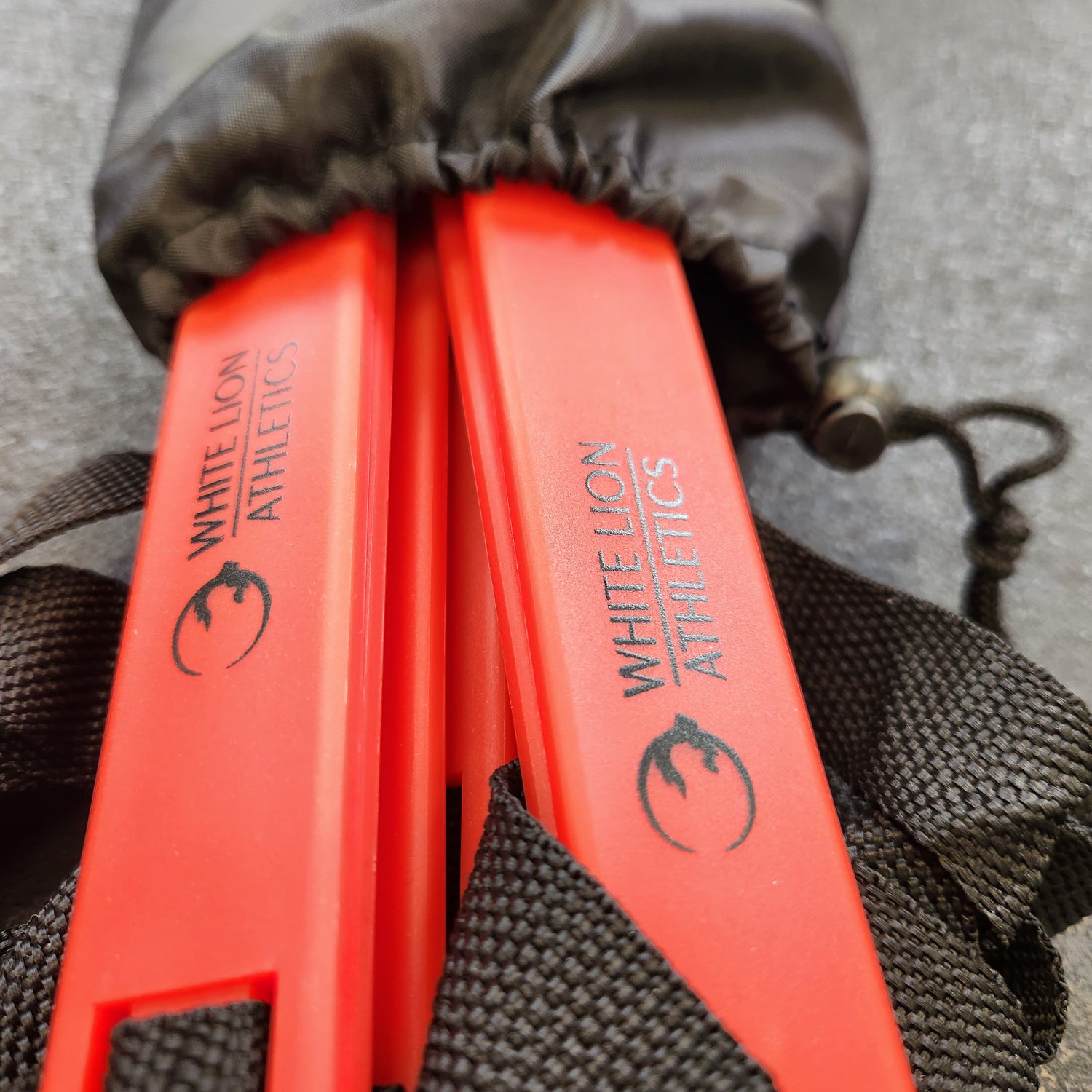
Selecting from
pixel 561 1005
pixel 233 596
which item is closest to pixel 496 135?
pixel 233 596

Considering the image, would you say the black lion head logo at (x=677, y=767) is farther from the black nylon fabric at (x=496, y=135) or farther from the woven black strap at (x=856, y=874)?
the black nylon fabric at (x=496, y=135)

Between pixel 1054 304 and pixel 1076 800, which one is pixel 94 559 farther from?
pixel 1054 304

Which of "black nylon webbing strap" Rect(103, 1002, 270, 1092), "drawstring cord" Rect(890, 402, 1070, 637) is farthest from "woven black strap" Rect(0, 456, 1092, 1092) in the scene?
"drawstring cord" Rect(890, 402, 1070, 637)

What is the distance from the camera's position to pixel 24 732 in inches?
14.0

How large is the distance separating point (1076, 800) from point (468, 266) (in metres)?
0.32

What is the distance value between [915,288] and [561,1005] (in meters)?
0.56

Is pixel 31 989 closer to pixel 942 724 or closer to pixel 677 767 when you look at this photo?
pixel 677 767

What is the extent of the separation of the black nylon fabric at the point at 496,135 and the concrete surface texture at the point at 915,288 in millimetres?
136

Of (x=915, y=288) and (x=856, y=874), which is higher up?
(x=915, y=288)

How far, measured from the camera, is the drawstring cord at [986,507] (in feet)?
1.48

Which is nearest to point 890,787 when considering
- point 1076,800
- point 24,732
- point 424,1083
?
point 1076,800

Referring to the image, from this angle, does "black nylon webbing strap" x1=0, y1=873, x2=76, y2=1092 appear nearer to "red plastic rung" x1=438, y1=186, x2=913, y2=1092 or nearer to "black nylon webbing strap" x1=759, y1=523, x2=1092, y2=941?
"red plastic rung" x1=438, y1=186, x2=913, y2=1092

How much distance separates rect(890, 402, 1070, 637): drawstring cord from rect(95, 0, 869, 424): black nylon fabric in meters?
0.07

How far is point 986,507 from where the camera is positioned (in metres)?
0.46
